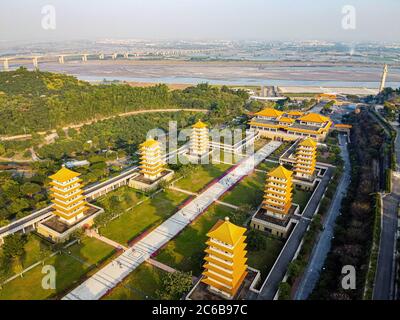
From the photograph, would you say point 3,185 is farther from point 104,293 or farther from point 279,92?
point 279,92

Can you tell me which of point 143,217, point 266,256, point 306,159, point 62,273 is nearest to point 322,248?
point 266,256

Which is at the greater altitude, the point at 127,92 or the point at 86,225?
the point at 127,92

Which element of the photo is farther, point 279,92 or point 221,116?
point 279,92

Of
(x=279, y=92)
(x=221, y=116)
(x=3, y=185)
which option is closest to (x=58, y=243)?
(x=3, y=185)

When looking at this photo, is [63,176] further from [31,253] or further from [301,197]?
[301,197]

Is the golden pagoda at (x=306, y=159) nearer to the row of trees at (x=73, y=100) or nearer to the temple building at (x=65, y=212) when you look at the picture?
the temple building at (x=65, y=212)

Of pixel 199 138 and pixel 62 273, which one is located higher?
pixel 199 138

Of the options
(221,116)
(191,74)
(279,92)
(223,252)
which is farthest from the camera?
(191,74)
